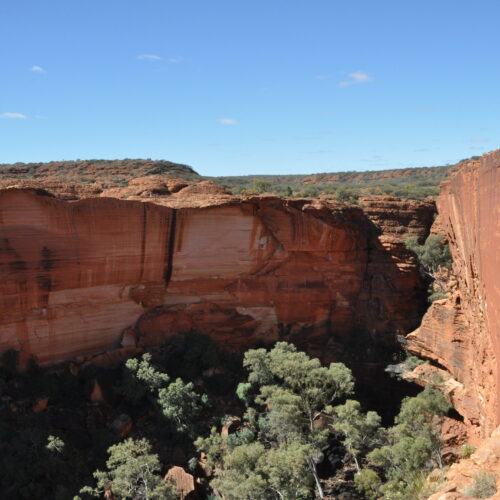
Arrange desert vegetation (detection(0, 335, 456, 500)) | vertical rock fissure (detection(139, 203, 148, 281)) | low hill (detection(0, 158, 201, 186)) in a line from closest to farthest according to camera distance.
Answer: desert vegetation (detection(0, 335, 456, 500)) < vertical rock fissure (detection(139, 203, 148, 281)) < low hill (detection(0, 158, 201, 186))

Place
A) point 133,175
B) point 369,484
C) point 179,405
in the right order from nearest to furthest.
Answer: point 369,484
point 179,405
point 133,175

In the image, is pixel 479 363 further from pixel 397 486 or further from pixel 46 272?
pixel 46 272

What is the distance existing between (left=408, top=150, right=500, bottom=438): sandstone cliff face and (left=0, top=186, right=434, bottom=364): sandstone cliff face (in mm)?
3264

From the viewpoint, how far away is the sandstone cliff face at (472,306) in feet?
37.7

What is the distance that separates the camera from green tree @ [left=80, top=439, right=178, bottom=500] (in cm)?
1353

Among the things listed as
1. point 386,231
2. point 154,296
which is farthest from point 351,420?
point 386,231

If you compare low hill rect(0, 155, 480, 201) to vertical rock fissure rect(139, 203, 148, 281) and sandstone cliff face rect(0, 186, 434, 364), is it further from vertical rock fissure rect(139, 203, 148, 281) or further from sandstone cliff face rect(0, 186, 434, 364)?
vertical rock fissure rect(139, 203, 148, 281)

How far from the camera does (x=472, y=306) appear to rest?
15.2 m

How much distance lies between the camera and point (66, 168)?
109ft

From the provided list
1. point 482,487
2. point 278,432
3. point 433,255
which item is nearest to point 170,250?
point 278,432

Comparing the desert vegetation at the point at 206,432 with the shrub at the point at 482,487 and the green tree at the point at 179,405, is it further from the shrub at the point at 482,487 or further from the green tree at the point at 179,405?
the shrub at the point at 482,487

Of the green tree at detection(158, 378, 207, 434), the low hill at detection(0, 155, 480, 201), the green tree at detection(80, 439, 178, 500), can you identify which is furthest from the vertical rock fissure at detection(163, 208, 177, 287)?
the green tree at detection(80, 439, 178, 500)

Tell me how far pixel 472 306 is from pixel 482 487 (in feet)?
33.7

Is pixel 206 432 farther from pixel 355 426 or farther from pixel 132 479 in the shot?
pixel 355 426
